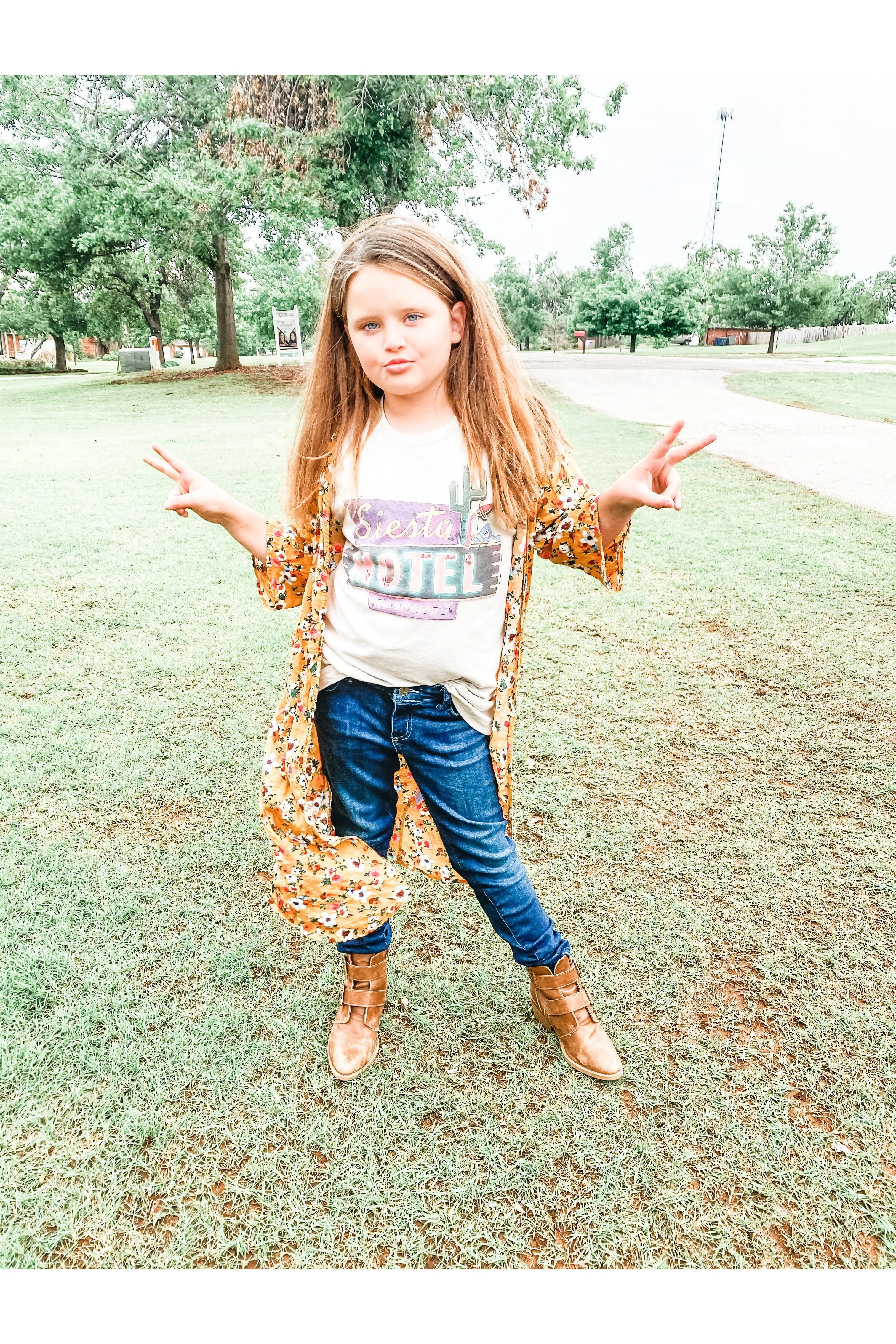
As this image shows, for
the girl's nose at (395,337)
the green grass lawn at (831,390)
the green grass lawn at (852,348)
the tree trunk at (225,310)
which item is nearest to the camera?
the girl's nose at (395,337)

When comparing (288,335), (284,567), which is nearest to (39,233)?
(288,335)

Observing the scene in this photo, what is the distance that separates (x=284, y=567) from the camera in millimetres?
1684

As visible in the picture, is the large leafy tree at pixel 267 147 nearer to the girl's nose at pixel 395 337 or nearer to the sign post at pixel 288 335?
the sign post at pixel 288 335

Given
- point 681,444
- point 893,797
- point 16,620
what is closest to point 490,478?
point 681,444

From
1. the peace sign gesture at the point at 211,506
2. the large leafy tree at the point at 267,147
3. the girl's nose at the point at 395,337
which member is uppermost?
the large leafy tree at the point at 267,147

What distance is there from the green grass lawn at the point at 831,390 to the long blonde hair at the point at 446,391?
464 inches

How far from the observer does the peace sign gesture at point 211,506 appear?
1.65 meters

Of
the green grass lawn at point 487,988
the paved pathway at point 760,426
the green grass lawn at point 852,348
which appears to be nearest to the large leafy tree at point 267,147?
the paved pathway at point 760,426

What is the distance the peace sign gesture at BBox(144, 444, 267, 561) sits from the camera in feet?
5.41

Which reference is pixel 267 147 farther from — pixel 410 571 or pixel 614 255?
pixel 614 255

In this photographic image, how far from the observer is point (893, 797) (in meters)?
2.71

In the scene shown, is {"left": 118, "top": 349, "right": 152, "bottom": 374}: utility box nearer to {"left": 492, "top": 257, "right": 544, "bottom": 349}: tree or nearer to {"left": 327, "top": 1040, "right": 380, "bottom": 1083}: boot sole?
{"left": 492, "top": 257, "right": 544, "bottom": 349}: tree

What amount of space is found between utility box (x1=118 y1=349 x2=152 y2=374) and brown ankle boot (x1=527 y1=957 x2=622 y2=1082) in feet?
90.3

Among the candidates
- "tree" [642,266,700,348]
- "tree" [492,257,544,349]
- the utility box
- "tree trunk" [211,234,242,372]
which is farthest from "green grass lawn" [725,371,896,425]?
"tree" [492,257,544,349]
